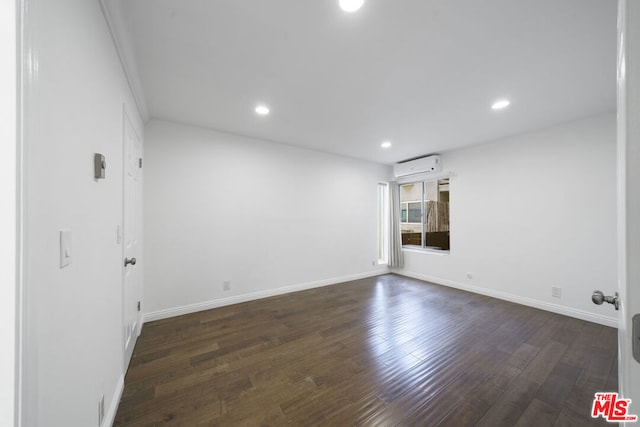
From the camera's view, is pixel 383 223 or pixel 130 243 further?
pixel 383 223

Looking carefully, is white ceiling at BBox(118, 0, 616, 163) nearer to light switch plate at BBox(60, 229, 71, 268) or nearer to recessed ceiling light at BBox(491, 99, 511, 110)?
recessed ceiling light at BBox(491, 99, 511, 110)

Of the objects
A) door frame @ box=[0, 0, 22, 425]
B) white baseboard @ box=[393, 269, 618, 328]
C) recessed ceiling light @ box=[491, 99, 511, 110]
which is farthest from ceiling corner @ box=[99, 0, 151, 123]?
white baseboard @ box=[393, 269, 618, 328]

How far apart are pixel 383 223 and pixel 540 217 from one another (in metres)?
2.78

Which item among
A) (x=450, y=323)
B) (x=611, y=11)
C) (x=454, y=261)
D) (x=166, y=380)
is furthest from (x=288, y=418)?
(x=454, y=261)

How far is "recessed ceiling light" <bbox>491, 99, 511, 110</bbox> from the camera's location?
2.45 m

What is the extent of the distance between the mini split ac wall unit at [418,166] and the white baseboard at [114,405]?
16.4 ft

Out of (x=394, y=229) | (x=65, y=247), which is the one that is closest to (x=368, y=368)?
(x=65, y=247)

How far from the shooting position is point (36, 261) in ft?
2.24

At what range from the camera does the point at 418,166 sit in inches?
181

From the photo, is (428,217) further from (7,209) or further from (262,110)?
(7,209)

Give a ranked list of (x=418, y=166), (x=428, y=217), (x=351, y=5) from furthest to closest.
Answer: (x=428, y=217) → (x=418, y=166) → (x=351, y=5)

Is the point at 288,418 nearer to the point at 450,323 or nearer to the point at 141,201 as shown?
the point at 450,323

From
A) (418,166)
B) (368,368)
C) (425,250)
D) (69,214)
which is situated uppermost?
(418,166)

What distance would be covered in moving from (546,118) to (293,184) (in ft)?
11.9
